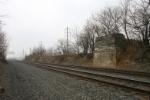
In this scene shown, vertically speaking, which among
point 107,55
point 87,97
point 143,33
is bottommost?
point 87,97

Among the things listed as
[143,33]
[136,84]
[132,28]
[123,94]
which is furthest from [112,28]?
[123,94]

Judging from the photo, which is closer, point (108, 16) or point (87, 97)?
point (87, 97)

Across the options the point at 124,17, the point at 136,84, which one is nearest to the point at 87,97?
the point at 136,84

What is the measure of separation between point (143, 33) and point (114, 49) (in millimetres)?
4408

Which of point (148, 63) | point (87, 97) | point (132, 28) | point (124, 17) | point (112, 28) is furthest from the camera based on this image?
point (112, 28)

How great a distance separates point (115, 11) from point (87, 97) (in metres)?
24.5

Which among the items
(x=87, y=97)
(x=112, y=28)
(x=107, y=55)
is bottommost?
(x=87, y=97)

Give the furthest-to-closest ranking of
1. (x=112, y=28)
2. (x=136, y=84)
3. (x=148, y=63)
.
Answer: (x=112, y=28)
(x=148, y=63)
(x=136, y=84)

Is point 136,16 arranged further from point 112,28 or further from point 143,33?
point 112,28

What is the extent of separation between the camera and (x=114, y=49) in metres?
20.6

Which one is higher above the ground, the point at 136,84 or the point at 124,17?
the point at 124,17

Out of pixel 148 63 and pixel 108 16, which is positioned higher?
pixel 108 16

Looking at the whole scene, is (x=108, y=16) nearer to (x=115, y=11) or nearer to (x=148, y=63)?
(x=115, y=11)

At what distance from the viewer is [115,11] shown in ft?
93.5
